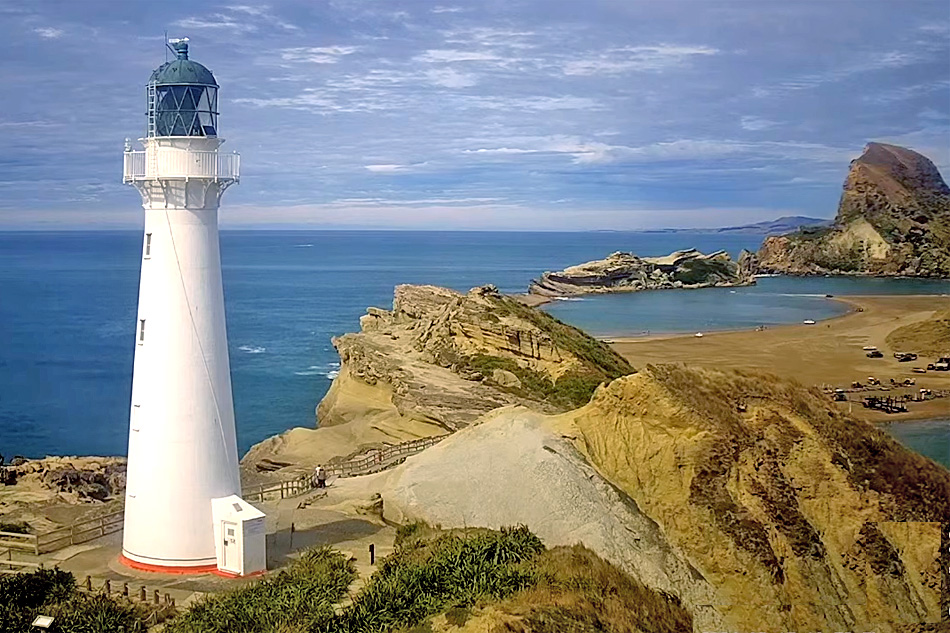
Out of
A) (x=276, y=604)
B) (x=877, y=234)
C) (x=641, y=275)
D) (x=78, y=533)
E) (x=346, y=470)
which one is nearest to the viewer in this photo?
(x=276, y=604)

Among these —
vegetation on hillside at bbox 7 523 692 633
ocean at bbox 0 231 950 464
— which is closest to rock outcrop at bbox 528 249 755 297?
ocean at bbox 0 231 950 464

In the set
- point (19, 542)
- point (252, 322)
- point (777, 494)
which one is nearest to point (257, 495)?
point (19, 542)

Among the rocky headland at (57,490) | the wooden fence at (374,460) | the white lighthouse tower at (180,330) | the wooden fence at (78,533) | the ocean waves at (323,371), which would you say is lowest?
the ocean waves at (323,371)

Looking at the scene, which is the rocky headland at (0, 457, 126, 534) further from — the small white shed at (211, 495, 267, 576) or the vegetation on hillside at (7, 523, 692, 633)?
the vegetation on hillside at (7, 523, 692, 633)

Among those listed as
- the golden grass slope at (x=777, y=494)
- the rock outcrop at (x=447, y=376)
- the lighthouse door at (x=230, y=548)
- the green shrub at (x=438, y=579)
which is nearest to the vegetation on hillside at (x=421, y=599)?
the green shrub at (x=438, y=579)

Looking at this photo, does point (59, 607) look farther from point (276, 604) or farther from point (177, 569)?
point (276, 604)

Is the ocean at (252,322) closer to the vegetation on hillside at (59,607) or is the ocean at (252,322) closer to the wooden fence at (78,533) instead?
the wooden fence at (78,533)
